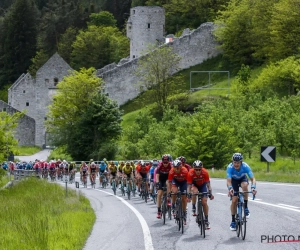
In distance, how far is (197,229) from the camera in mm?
17266

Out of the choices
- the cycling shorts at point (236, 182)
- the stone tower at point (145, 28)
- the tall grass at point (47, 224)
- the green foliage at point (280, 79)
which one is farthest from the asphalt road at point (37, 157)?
the cycling shorts at point (236, 182)

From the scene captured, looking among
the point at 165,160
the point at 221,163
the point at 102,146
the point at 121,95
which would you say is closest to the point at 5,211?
the point at 165,160

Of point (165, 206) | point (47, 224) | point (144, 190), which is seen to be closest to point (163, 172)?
point (165, 206)

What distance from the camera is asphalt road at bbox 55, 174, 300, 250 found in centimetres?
A: 1449

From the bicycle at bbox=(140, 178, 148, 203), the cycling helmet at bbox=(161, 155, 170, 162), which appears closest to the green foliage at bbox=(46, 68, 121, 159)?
the bicycle at bbox=(140, 178, 148, 203)

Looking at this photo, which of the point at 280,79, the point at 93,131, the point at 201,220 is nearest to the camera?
the point at 201,220

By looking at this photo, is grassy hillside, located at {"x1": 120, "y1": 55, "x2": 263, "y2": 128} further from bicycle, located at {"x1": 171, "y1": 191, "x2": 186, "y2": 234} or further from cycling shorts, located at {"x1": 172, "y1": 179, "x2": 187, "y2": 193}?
bicycle, located at {"x1": 171, "y1": 191, "x2": 186, "y2": 234}

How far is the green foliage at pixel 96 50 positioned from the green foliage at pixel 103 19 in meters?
12.2

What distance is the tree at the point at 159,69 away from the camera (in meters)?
77.8

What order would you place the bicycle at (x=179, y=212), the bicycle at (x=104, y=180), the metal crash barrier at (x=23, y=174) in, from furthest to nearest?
the metal crash barrier at (x=23, y=174) → the bicycle at (x=104, y=180) → the bicycle at (x=179, y=212)

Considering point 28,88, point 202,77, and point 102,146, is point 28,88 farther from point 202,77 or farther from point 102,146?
point 102,146

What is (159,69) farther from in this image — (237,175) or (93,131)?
(237,175)

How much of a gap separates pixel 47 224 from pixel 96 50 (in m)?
95.7

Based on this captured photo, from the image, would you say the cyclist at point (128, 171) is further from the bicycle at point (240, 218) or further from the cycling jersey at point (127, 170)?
the bicycle at point (240, 218)
